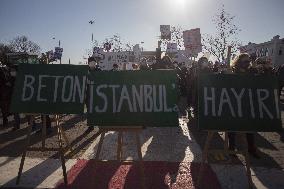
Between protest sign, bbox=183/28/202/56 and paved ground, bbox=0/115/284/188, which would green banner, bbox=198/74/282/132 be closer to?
paved ground, bbox=0/115/284/188

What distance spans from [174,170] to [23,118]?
8.93 meters

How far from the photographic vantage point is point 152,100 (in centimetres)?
595

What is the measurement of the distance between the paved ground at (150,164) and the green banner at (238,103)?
116cm

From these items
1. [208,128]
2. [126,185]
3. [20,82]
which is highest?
[20,82]

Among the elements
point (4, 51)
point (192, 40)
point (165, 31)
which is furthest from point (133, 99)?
point (4, 51)

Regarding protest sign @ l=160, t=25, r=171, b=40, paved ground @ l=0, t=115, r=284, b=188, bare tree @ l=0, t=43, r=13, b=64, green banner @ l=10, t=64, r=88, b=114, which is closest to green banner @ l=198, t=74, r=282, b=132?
paved ground @ l=0, t=115, r=284, b=188

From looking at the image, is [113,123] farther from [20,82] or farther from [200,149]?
[200,149]

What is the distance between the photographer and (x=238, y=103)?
19.7 feet

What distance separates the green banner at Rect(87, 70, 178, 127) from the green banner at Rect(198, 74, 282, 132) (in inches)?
20.7

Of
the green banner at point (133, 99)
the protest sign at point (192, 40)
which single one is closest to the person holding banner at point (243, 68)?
the green banner at point (133, 99)

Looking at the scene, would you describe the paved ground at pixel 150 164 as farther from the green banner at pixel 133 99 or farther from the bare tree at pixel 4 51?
the bare tree at pixel 4 51

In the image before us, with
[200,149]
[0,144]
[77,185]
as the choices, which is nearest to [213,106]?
[77,185]

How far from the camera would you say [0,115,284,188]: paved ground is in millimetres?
6434

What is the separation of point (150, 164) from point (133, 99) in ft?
7.12
